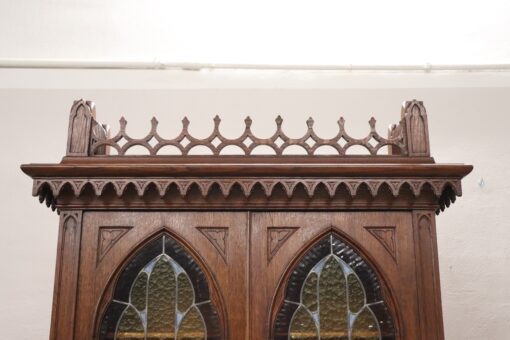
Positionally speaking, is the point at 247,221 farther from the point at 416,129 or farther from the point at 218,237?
the point at 416,129

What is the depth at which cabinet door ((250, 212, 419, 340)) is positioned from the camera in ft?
8.79

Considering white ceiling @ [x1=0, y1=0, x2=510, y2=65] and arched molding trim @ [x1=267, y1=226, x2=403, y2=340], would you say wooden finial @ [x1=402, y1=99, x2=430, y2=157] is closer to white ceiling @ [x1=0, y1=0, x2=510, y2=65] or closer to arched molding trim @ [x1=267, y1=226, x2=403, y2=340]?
arched molding trim @ [x1=267, y1=226, x2=403, y2=340]

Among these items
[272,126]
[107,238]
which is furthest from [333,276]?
[272,126]

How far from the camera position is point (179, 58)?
4.29 m

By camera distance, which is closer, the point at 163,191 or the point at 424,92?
the point at 163,191

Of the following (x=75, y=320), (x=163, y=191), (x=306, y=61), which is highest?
(x=306, y=61)

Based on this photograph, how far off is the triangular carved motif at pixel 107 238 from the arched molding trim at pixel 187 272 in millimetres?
78

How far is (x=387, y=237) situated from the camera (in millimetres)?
2768

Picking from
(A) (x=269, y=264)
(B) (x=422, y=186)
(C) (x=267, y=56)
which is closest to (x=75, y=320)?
(A) (x=269, y=264)

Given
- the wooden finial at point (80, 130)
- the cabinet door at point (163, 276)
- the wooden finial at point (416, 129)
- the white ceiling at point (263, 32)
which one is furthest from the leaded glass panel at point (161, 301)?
the white ceiling at point (263, 32)

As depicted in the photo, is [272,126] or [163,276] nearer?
[163,276]

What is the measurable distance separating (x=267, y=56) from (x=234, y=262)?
187 cm

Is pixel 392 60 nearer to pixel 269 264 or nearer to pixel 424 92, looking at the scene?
pixel 424 92

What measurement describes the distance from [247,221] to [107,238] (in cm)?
56
